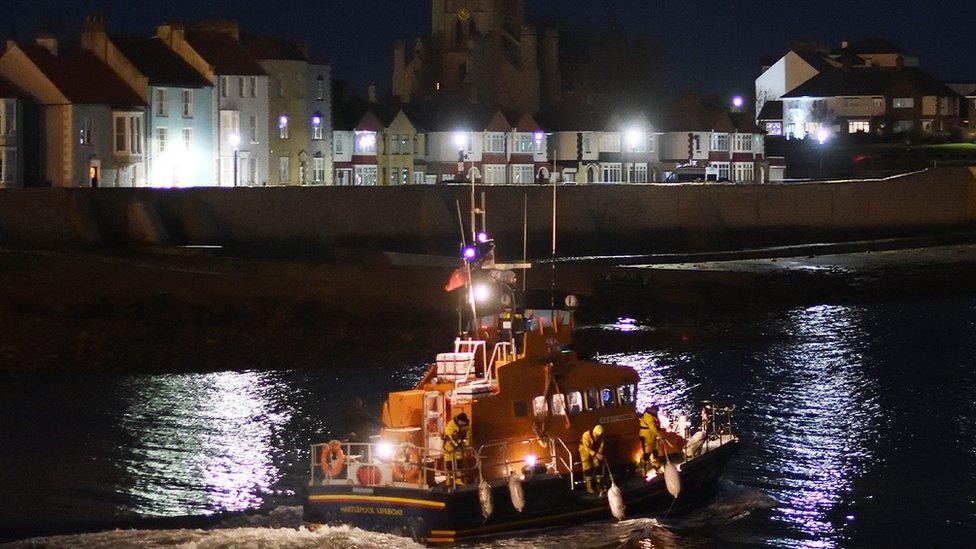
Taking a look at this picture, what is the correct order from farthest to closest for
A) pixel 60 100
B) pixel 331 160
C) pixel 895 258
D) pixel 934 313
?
pixel 331 160 → pixel 895 258 → pixel 60 100 → pixel 934 313

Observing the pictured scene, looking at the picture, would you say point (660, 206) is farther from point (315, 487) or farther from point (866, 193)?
point (315, 487)

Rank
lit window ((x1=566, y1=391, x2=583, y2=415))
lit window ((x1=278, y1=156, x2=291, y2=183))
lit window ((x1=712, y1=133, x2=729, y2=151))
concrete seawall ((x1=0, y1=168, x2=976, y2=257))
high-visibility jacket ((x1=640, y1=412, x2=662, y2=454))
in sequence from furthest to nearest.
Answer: lit window ((x1=712, y1=133, x2=729, y2=151)) → lit window ((x1=278, y1=156, x2=291, y2=183)) → concrete seawall ((x1=0, y1=168, x2=976, y2=257)) → high-visibility jacket ((x1=640, y1=412, x2=662, y2=454)) → lit window ((x1=566, y1=391, x2=583, y2=415))

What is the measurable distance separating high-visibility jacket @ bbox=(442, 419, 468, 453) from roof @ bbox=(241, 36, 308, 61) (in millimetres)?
46192

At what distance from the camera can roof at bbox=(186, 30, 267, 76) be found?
203 ft

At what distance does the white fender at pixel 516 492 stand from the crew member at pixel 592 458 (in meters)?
1.19

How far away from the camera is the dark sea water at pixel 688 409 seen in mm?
23650

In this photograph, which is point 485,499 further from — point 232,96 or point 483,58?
point 483,58

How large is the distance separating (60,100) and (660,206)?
24.5 meters

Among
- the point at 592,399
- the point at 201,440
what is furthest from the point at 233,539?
the point at 201,440

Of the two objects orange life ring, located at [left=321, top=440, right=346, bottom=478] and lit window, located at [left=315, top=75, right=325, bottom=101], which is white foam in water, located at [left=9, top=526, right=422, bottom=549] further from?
lit window, located at [left=315, top=75, right=325, bottom=101]

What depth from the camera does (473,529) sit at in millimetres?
21219

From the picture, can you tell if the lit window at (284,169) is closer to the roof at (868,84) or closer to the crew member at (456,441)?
the crew member at (456,441)

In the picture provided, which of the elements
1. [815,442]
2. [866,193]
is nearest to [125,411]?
[815,442]

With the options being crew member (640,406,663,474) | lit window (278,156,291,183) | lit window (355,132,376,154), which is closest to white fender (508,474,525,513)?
crew member (640,406,663,474)
